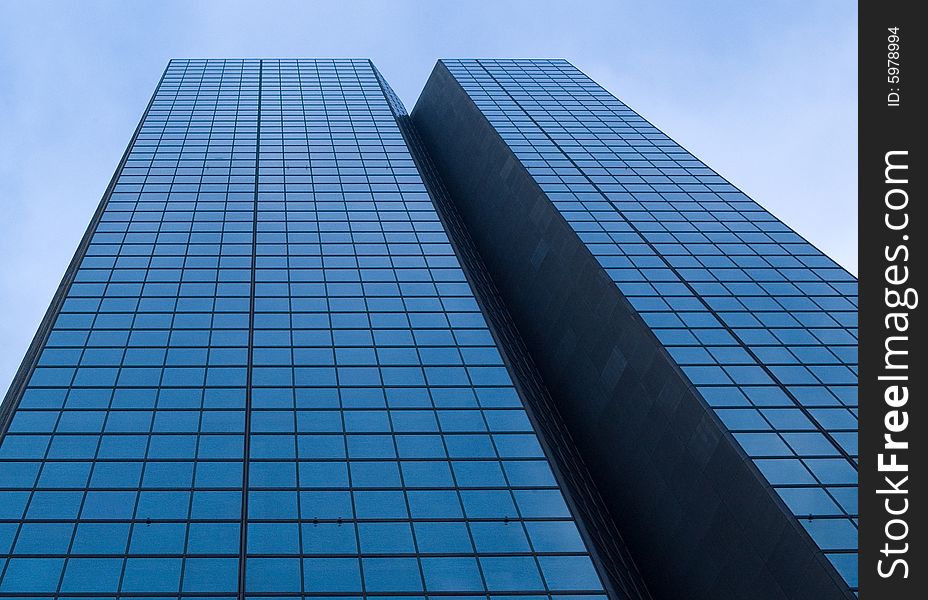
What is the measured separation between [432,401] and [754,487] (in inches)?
602

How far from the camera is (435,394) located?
44.0 m

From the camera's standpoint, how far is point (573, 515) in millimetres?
36812

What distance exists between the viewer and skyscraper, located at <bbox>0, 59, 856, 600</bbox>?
33.5 meters

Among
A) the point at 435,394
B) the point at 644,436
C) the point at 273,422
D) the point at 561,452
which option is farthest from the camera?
the point at 561,452

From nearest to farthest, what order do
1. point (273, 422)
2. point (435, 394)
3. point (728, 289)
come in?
point (273, 422) < point (435, 394) < point (728, 289)

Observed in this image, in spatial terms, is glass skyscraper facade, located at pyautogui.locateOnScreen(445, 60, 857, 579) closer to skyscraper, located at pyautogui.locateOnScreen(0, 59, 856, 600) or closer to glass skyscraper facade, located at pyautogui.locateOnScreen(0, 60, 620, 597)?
skyscraper, located at pyautogui.locateOnScreen(0, 59, 856, 600)

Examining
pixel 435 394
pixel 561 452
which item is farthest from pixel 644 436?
pixel 435 394

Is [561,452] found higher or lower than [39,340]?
lower
